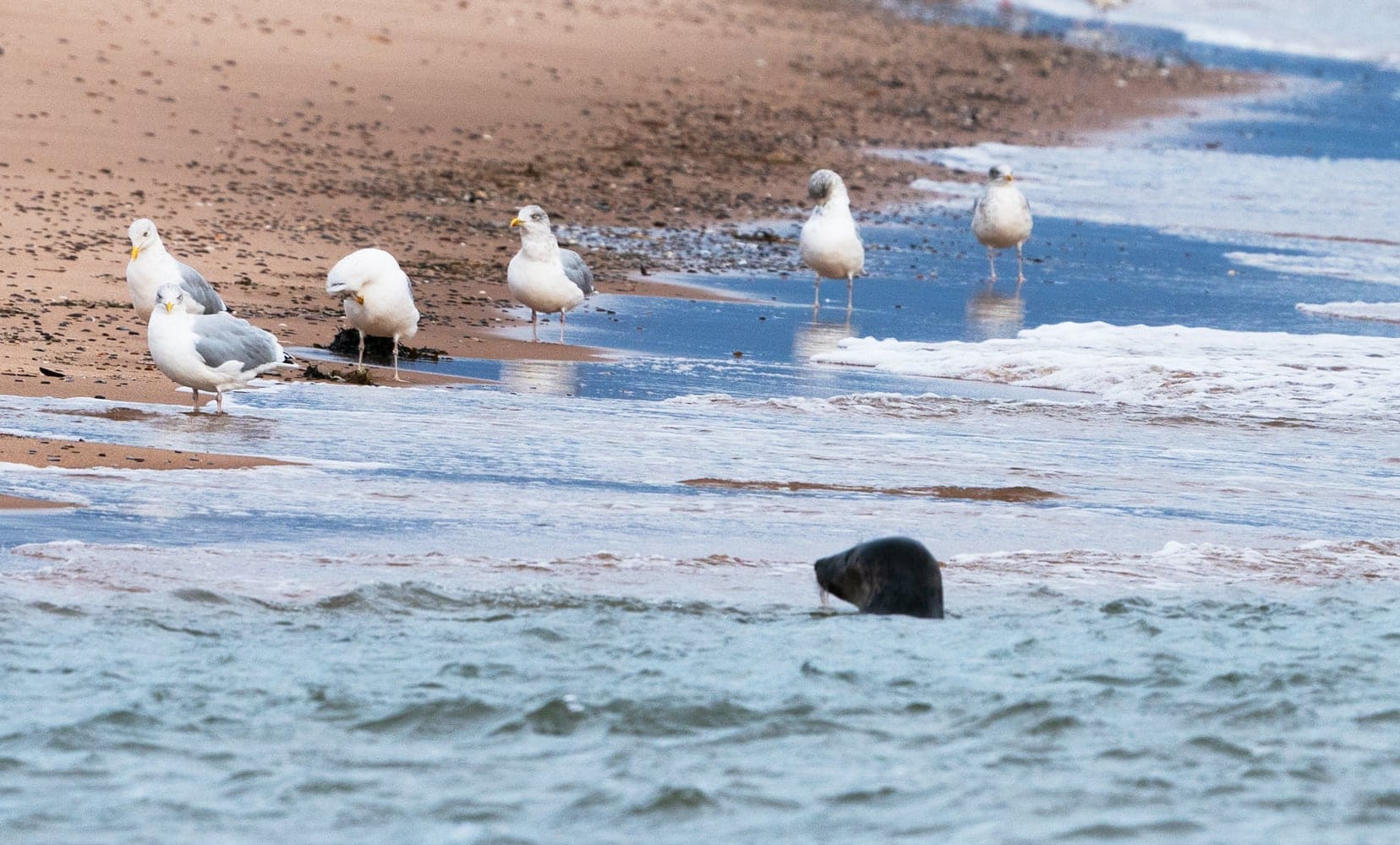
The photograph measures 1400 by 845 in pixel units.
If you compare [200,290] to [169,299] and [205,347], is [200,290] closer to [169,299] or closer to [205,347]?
[169,299]

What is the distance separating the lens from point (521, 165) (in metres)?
18.2

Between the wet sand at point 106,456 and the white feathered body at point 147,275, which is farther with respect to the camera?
the white feathered body at point 147,275

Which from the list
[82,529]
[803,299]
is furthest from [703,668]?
[803,299]

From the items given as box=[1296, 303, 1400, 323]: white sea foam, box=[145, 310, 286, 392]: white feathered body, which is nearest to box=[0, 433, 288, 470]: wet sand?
box=[145, 310, 286, 392]: white feathered body

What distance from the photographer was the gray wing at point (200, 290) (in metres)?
10.3

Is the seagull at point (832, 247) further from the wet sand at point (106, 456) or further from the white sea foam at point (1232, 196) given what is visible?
the wet sand at point (106, 456)

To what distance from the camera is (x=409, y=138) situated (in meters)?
18.7

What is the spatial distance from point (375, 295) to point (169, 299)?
5.01ft

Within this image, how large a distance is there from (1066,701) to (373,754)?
2136mm

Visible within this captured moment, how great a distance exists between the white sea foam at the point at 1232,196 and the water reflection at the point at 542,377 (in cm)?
804

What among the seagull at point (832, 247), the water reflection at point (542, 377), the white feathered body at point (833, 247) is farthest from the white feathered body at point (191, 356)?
the white feathered body at point (833, 247)

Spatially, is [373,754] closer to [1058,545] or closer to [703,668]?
[703,668]

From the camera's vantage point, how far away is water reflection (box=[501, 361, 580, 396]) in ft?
35.0

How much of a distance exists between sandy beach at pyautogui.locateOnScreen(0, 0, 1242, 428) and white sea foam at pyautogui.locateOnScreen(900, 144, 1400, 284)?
1089mm
